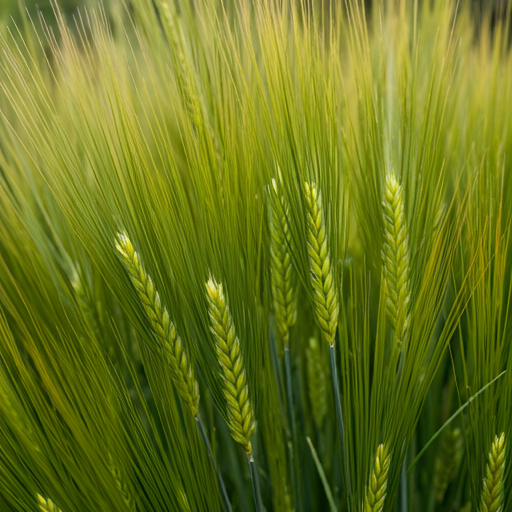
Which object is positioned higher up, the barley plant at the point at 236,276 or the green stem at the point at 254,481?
the barley plant at the point at 236,276

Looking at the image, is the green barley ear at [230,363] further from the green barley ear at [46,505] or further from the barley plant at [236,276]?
the green barley ear at [46,505]

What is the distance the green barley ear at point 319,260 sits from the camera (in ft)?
1.57

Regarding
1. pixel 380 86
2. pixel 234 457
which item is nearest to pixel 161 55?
pixel 380 86

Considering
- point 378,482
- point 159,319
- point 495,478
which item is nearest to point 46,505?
point 159,319

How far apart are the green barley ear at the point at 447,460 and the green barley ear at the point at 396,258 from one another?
237 mm

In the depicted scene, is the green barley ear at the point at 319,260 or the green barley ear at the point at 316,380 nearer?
the green barley ear at the point at 319,260

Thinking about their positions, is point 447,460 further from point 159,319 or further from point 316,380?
point 159,319

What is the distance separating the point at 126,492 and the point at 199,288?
215 millimetres

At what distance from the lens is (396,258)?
18.9 inches

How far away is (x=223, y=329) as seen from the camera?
0.45m

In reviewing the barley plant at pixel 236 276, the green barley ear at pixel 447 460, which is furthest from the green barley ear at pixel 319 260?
the green barley ear at pixel 447 460

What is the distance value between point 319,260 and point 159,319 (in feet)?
0.53

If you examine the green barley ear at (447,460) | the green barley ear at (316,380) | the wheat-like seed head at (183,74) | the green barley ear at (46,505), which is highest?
the wheat-like seed head at (183,74)

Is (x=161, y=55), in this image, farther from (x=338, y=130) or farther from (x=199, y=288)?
(x=199, y=288)
